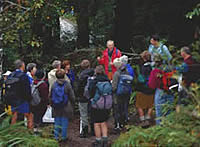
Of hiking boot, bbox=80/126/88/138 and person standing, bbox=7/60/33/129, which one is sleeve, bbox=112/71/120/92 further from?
person standing, bbox=7/60/33/129

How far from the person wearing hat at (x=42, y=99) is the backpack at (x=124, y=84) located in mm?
1746

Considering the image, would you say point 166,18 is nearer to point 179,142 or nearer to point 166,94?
point 166,94

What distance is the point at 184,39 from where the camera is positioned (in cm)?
1784

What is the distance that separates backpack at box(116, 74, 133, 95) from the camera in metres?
10.5

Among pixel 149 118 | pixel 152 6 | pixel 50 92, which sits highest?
pixel 152 6

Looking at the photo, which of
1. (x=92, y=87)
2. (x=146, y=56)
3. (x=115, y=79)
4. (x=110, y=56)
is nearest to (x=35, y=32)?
(x=110, y=56)

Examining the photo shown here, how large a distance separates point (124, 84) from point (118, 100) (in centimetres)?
58

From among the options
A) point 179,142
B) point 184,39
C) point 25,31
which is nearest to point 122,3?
point 184,39

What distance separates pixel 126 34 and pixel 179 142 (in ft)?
33.8

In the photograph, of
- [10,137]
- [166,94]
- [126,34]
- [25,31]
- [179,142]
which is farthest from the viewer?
[126,34]

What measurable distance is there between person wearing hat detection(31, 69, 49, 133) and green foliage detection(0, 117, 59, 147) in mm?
1766

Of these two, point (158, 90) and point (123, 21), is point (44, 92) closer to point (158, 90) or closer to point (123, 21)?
Result: point (158, 90)

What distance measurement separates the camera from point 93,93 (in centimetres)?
955

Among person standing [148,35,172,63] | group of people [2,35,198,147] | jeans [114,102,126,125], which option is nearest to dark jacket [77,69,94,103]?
group of people [2,35,198,147]
